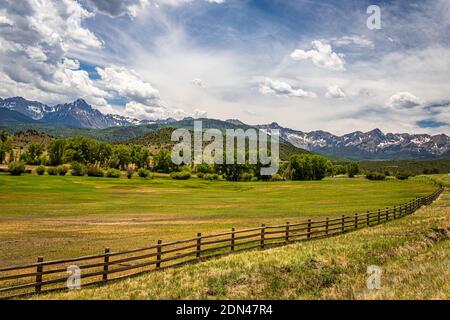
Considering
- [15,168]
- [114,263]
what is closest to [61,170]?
[15,168]

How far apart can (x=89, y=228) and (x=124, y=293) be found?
1004 inches

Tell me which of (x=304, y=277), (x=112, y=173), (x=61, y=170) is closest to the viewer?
(x=304, y=277)

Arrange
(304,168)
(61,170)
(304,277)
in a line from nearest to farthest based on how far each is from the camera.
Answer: (304,277), (61,170), (304,168)

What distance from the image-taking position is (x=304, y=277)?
1587 cm

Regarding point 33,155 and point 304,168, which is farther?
point 33,155

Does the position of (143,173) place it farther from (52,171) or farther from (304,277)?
(304,277)

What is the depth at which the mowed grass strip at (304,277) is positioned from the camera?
13.5 metres

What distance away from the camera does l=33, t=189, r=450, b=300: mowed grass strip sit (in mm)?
13547

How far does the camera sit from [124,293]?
14.5m

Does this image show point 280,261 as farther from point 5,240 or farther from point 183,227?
point 5,240

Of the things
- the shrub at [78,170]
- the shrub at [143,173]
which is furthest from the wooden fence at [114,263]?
the shrub at [78,170]

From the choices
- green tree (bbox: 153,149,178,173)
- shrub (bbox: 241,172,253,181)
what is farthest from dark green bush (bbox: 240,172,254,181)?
green tree (bbox: 153,149,178,173)

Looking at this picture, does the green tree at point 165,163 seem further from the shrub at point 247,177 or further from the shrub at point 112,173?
the shrub at point 112,173

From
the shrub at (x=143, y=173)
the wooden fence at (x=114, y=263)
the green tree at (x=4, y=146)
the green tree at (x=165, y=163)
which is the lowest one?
the wooden fence at (x=114, y=263)
